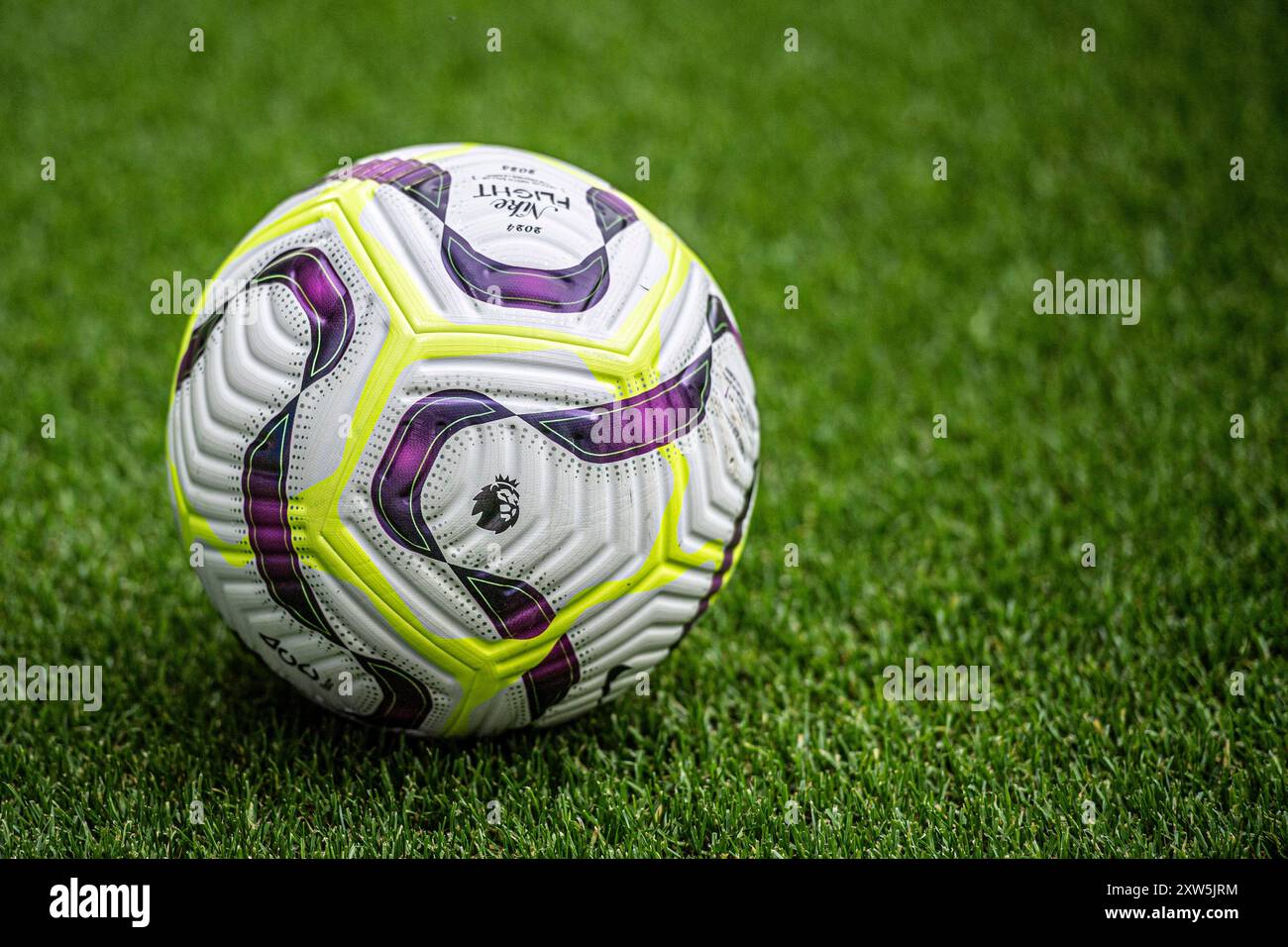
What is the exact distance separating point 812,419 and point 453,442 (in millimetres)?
2083

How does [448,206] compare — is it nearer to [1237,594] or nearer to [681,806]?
[681,806]

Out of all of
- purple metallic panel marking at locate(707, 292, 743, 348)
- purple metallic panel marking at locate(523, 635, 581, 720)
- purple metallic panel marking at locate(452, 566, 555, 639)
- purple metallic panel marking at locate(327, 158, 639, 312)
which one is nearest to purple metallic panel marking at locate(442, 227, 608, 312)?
purple metallic panel marking at locate(327, 158, 639, 312)

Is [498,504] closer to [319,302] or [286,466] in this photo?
[286,466]

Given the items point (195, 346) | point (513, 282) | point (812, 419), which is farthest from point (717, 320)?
point (812, 419)

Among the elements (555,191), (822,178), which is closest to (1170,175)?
(822,178)

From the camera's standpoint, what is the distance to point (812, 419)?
159 inches

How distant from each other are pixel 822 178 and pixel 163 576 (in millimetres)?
3448

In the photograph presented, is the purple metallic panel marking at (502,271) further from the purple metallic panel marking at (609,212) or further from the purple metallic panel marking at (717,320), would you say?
the purple metallic panel marking at (717,320)

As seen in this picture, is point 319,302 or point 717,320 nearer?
point 319,302

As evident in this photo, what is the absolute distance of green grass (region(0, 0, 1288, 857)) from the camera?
8.57ft

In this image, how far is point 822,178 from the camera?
5.33 metres

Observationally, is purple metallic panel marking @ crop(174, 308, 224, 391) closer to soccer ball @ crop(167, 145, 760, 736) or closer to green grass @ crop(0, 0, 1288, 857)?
soccer ball @ crop(167, 145, 760, 736)

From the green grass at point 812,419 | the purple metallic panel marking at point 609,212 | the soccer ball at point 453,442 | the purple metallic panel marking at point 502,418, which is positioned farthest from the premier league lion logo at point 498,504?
the green grass at point 812,419

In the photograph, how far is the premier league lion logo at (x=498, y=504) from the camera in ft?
7.30
